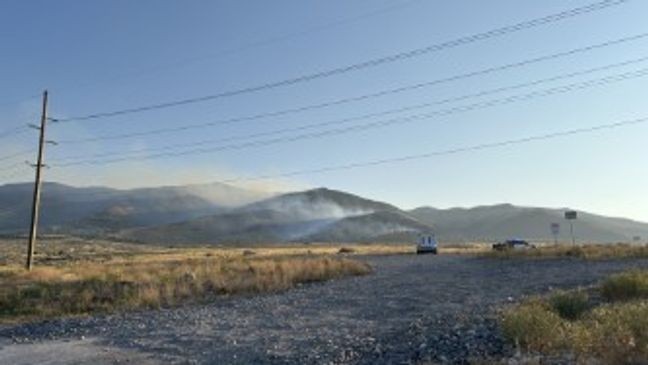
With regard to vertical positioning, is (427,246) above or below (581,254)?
above

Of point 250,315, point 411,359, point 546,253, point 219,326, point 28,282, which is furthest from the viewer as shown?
point 546,253

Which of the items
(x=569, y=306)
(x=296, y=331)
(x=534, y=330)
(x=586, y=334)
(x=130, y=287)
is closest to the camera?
(x=586, y=334)

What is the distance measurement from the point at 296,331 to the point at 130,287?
51.0 ft

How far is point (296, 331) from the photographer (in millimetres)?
22031

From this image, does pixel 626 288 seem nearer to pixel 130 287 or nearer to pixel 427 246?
pixel 130 287

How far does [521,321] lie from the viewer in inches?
596

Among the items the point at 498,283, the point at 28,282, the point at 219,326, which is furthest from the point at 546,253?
the point at 219,326

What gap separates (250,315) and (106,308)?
7.21 m

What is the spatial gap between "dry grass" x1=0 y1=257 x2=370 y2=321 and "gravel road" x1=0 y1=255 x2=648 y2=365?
266 centimetres

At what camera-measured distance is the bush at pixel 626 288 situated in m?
23.1

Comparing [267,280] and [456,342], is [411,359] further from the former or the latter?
[267,280]

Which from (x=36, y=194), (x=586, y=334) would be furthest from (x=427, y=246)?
(x=586, y=334)

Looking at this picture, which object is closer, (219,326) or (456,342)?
(456,342)

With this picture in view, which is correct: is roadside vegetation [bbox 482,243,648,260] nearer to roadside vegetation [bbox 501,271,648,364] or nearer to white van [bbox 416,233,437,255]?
white van [bbox 416,233,437,255]
